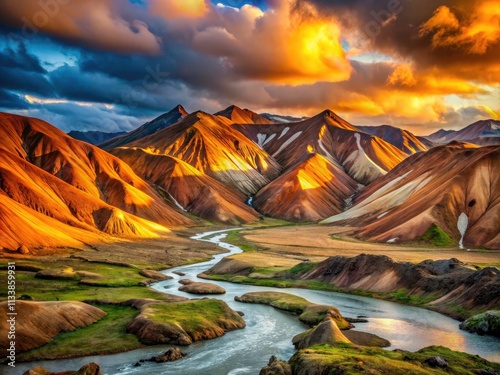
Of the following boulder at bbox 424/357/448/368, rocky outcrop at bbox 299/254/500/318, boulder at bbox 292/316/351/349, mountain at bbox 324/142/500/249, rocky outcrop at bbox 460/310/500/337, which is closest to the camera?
boulder at bbox 424/357/448/368

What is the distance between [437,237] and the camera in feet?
536

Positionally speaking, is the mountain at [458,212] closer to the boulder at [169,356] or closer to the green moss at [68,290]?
the green moss at [68,290]

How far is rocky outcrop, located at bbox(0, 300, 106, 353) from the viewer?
53.2 m

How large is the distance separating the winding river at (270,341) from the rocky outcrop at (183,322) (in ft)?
4.88

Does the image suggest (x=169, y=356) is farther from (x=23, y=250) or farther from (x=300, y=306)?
(x=23, y=250)

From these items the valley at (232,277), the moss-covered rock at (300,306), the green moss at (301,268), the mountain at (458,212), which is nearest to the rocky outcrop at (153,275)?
the valley at (232,277)

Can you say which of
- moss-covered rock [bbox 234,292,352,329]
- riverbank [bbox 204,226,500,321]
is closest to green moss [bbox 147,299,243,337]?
moss-covered rock [bbox 234,292,352,329]

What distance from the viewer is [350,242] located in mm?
176750

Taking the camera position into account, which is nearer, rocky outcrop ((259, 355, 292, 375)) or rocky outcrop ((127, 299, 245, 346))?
rocky outcrop ((259, 355, 292, 375))

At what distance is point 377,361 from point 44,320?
39.4m

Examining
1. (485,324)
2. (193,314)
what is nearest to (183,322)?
(193,314)

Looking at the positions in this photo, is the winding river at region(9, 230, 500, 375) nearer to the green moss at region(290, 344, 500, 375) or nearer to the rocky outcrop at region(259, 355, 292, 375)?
the rocky outcrop at region(259, 355, 292, 375)

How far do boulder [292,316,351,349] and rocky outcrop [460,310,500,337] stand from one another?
67.8 feet

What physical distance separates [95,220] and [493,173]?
154 meters
